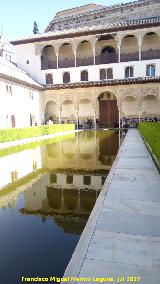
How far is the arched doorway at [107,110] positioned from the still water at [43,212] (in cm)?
2667

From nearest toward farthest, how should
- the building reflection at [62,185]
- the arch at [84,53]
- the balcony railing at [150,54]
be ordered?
the building reflection at [62,185] < the balcony railing at [150,54] < the arch at [84,53]

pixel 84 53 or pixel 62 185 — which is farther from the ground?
pixel 84 53

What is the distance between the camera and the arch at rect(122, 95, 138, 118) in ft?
116

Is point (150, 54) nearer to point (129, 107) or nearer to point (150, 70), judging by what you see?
point (150, 70)

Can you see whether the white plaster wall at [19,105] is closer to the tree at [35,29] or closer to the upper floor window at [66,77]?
the upper floor window at [66,77]

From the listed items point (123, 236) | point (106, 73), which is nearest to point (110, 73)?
point (106, 73)

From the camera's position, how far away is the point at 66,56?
128ft

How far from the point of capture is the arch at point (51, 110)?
38.2 meters

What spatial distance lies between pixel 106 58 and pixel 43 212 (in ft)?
110

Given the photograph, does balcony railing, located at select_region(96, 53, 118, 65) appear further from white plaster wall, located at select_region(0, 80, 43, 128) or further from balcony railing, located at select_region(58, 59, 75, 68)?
white plaster wall, located at select_region(0, 80, 43, 128)

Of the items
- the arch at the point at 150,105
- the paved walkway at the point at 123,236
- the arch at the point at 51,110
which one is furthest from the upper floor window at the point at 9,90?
the paved walkway at the point at 123,236

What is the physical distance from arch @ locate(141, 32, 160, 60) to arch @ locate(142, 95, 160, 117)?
5113 mm

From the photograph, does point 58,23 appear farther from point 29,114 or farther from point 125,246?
point 125,246

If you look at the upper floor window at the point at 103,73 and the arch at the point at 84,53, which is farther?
the arch at the point at 84,53
